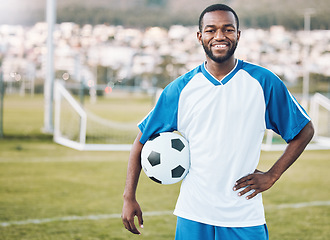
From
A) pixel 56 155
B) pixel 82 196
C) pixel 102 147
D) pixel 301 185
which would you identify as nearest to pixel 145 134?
pixel 82 196

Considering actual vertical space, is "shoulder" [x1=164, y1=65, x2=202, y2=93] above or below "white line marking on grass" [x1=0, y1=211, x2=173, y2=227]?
above

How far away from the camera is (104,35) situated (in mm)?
80438

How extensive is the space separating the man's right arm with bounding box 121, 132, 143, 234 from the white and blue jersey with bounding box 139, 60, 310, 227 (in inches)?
8.6

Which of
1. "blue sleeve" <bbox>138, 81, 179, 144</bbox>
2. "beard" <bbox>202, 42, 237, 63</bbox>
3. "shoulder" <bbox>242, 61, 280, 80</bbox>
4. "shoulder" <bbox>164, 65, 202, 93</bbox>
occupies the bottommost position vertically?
"blue sleeve" <bbox>138, 81, 179, 144</bbox>

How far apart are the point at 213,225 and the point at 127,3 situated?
9898 cm

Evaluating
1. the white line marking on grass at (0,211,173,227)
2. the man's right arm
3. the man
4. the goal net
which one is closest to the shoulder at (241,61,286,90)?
the man

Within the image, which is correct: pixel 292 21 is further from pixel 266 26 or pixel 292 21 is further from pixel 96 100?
pixel 96 100

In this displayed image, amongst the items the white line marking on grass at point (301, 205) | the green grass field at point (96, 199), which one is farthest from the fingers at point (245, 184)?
the white line marking on grass at point (301, 205)

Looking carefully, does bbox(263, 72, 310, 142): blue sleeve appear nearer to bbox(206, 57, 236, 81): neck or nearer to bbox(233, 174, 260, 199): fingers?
bbox(206, 57, 236, 81): neck

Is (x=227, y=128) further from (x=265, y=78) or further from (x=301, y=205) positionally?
(x=301, y=205)

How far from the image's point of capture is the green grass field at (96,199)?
15.6 ft

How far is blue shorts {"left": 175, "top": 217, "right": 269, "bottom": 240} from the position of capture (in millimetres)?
2355

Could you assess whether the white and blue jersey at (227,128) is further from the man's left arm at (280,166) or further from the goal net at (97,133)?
the goal net at (97,133)

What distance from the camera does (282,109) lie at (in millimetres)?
2443
